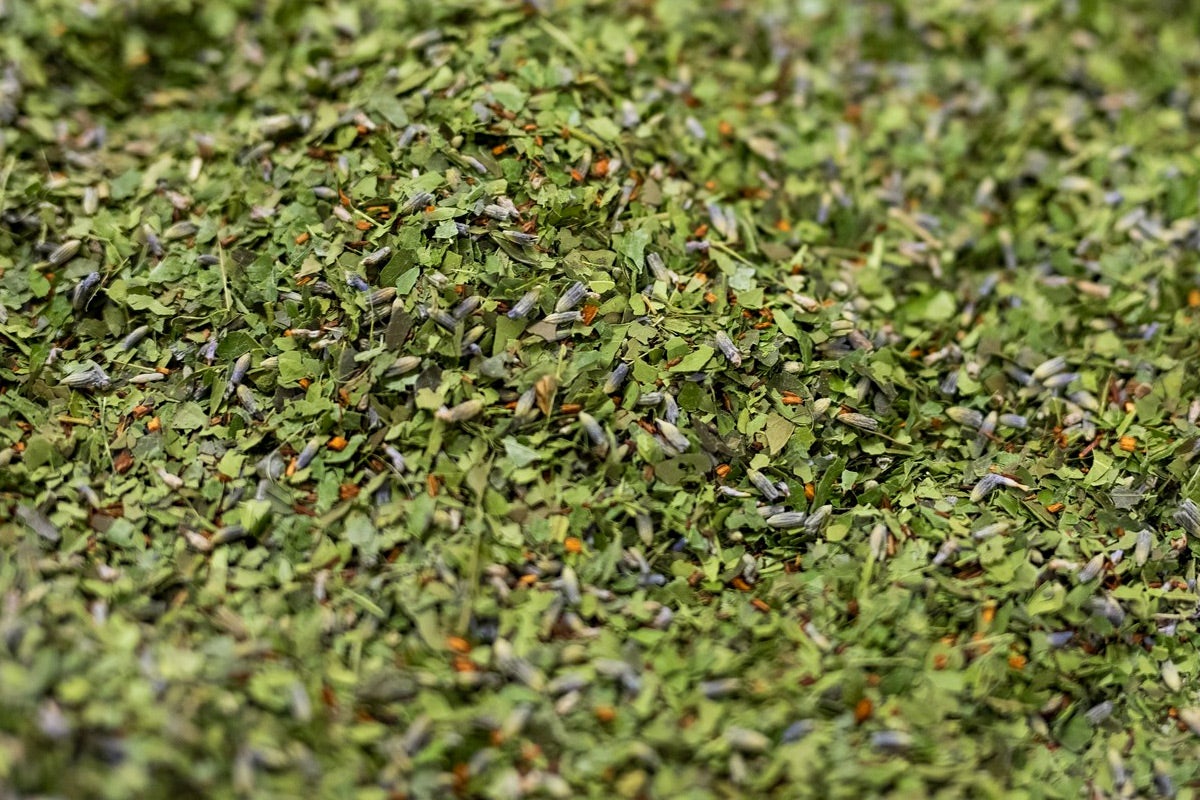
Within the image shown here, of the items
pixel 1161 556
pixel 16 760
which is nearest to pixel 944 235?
pixel 1161 556

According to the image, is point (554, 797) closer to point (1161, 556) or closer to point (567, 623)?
point (567, 623)

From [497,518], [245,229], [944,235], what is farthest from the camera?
[944,235]

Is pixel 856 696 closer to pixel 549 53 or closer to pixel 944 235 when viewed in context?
pixel 944 235

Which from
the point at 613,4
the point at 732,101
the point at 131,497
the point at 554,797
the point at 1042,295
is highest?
the point at 613,4

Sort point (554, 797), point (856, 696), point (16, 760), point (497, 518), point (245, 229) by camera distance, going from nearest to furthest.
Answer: point (16, 760) < point (554, 797) < point (856, 696) < point (497, 518) < point (245, 229)

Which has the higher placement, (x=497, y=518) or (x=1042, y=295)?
(x=1042, y=295)

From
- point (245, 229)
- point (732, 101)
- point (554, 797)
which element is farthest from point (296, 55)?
point (554, 797)

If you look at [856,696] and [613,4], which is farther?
[613,4]
